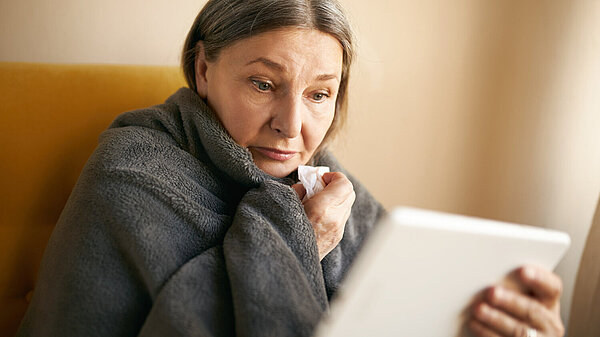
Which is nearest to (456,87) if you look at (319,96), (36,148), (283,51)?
(319,96)

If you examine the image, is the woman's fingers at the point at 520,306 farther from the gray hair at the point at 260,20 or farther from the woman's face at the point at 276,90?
the gray hair at the point at 260,20

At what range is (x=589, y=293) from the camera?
3.90 feet

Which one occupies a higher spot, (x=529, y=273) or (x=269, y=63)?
(x=269, y=63)

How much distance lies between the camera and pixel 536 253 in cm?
67

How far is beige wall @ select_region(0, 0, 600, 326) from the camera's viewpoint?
1276mm

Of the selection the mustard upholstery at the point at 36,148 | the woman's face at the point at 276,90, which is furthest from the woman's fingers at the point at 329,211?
the mustard upholstery at the point at 36,148

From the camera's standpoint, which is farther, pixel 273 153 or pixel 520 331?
pixel 273 153

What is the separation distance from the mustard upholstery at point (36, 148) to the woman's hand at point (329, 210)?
1.67 ft

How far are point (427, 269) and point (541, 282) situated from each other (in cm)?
21

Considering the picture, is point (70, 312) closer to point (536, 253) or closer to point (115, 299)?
point (115, 299)

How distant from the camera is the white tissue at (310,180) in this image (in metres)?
1.04

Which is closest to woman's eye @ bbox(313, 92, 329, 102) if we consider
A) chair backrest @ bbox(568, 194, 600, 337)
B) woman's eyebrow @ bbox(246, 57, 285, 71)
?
woman's eyebrow @ bbox(246, 57, 285, 71)

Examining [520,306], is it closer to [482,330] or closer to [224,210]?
[482,330]

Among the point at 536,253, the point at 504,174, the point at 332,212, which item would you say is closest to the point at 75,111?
the point at 332,212
